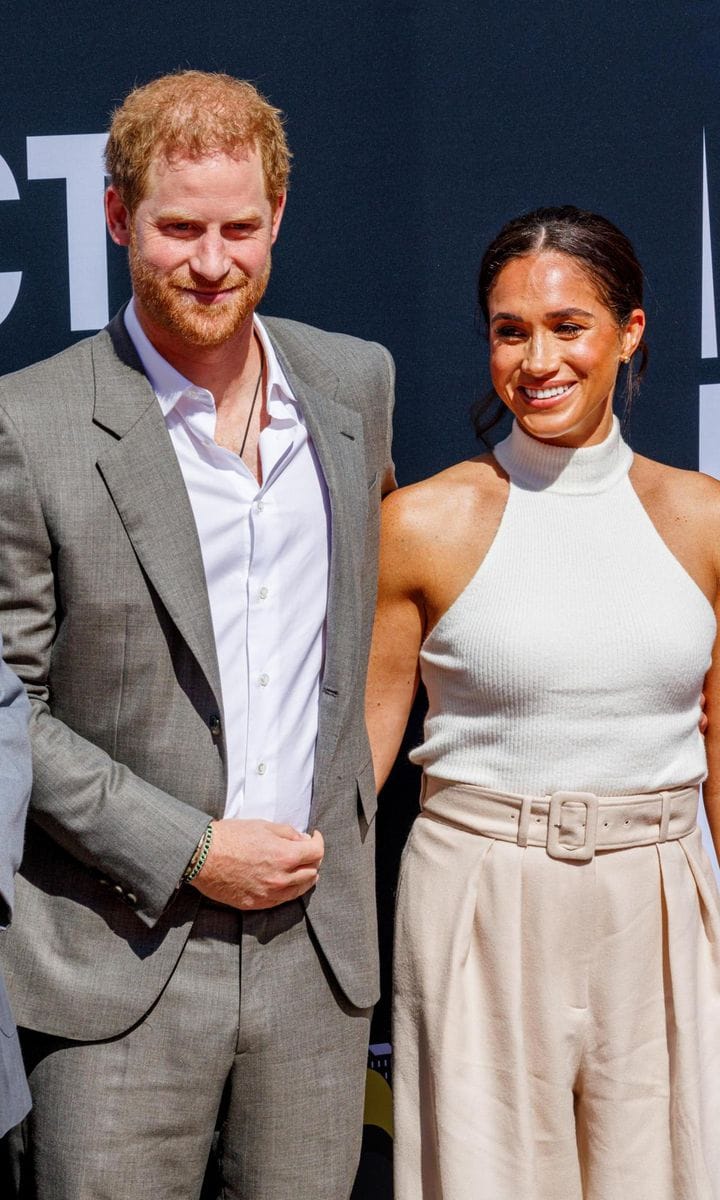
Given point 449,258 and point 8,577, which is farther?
point 449,258

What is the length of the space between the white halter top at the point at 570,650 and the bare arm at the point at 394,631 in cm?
5

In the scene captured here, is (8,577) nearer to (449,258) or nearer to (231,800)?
(231,800)

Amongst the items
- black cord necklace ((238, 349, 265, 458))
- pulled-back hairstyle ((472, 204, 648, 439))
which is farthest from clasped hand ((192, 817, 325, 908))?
pulled-back hairstyle ((472, 204, 648, 439))

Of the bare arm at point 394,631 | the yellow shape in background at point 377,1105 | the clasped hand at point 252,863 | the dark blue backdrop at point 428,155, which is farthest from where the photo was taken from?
the yellow shape in background at point 377,1105

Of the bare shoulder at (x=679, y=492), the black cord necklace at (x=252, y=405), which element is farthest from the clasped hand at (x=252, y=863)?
the bare shoulder at (x=679, y=492)

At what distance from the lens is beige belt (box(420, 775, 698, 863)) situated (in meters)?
2.32

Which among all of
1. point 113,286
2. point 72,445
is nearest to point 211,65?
point 113,286

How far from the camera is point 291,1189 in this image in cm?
230

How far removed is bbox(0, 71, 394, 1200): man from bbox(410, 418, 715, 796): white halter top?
17 centimetres

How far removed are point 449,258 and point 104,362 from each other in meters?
0.90

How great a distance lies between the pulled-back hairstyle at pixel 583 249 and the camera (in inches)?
93.1

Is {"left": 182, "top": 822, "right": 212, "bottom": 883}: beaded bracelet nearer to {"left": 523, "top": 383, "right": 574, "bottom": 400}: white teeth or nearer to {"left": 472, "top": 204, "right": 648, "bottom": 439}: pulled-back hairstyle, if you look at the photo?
{"left": 523, "top": 383, "right": 574, "bottom": 400}: white teeth

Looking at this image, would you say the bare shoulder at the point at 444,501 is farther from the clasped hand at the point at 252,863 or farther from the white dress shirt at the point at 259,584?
the clasped hand at the point at 252,863

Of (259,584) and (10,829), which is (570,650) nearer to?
(259,584)
